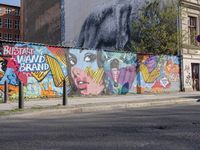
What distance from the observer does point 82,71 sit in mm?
19672

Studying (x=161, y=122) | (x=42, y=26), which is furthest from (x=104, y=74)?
(x=42, y=26)

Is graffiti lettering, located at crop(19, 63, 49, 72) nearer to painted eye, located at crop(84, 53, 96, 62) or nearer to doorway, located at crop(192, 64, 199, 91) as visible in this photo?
painted eye, located at crop(84, 53, 96, 62)

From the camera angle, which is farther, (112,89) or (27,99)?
(112,89)

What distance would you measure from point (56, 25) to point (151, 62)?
15.1m

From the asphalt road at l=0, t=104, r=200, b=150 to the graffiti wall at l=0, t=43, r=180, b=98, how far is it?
756 centimetres

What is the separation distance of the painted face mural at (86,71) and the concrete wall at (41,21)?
622 inches

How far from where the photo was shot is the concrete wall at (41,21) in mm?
36062

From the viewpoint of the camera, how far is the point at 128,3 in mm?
28609

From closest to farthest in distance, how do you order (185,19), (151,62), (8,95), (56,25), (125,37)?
1. (8,95)
2. (151,62)
3. (185,19)
4. (125,37)
5. (56,25)

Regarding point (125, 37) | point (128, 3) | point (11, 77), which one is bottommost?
point (11, 77)

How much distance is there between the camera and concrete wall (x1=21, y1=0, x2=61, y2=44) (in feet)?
118

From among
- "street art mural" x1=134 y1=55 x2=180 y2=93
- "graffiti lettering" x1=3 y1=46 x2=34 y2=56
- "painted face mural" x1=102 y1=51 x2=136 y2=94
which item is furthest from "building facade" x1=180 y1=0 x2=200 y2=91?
"graffiti lettering" x1=3 y1=46 x2=34 y2=56

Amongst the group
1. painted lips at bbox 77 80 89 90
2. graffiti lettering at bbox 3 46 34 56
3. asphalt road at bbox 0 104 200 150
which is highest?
graffiti lettering at bbox 3 46 34 56

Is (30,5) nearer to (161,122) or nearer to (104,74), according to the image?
(104,74)
